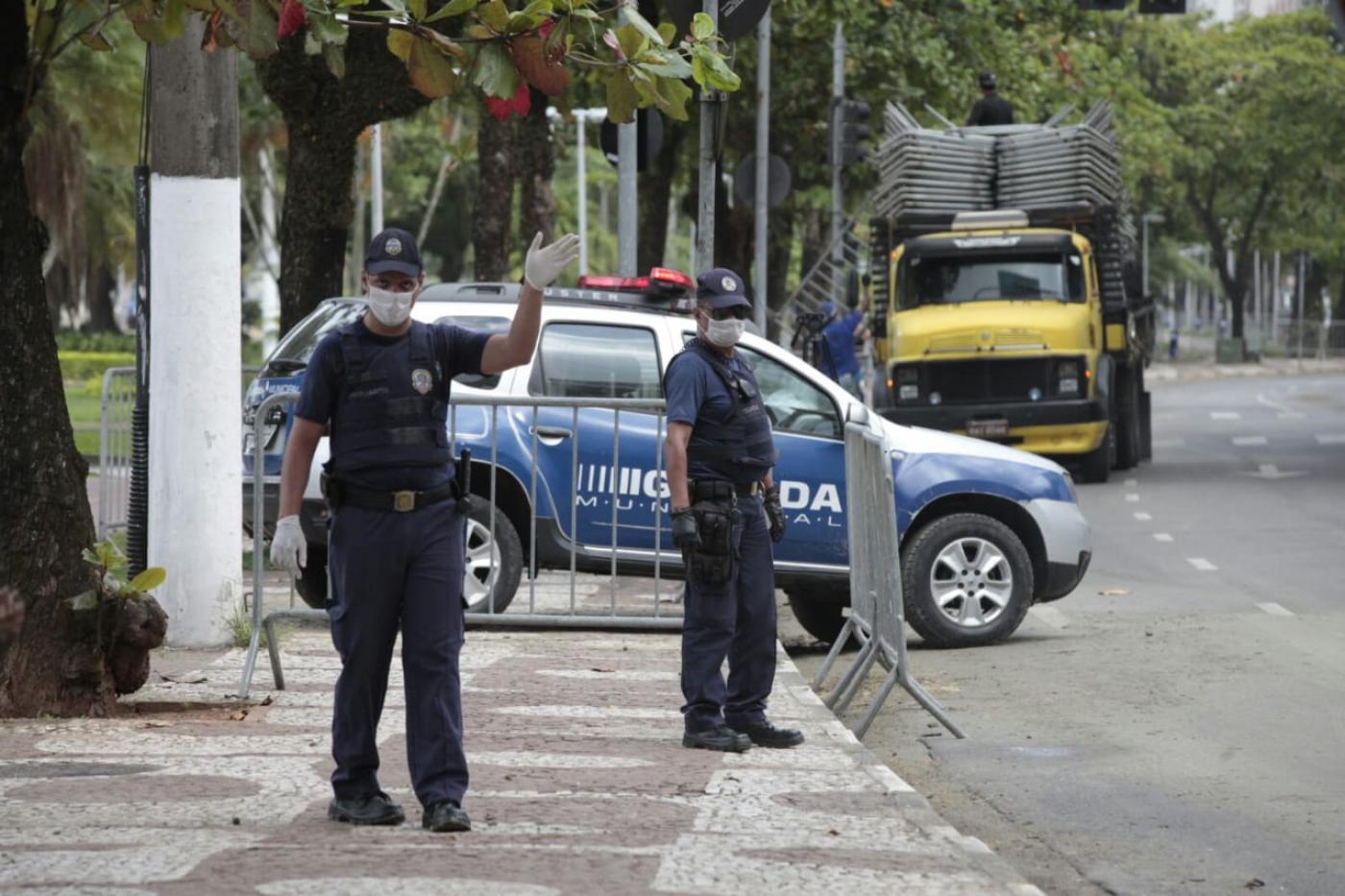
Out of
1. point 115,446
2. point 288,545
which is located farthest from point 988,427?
point 288,545

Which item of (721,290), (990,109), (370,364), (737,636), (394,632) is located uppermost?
(990,109)

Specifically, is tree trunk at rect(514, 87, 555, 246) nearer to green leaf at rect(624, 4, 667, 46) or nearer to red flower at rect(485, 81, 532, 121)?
red flower at rect(485, 81, 532, 121)

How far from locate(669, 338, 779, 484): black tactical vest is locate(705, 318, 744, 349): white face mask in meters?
0.08

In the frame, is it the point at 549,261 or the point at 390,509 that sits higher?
the point at 549,261

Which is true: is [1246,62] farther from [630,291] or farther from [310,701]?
[310,701]

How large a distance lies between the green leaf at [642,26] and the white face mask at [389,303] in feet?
3.38

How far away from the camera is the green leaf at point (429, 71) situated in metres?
6.87

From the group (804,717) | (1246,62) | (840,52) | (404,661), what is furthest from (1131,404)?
(1246,62)

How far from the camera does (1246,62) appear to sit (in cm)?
6744

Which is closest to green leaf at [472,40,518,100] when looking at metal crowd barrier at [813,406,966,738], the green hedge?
metal crowd barrier at [813,406,966,738]

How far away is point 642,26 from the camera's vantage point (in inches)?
269

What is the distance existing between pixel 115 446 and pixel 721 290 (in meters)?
8.59

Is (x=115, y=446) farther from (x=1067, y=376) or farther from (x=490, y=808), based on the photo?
(x=1067, y=376)

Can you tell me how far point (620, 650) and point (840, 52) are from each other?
17.8 metres
